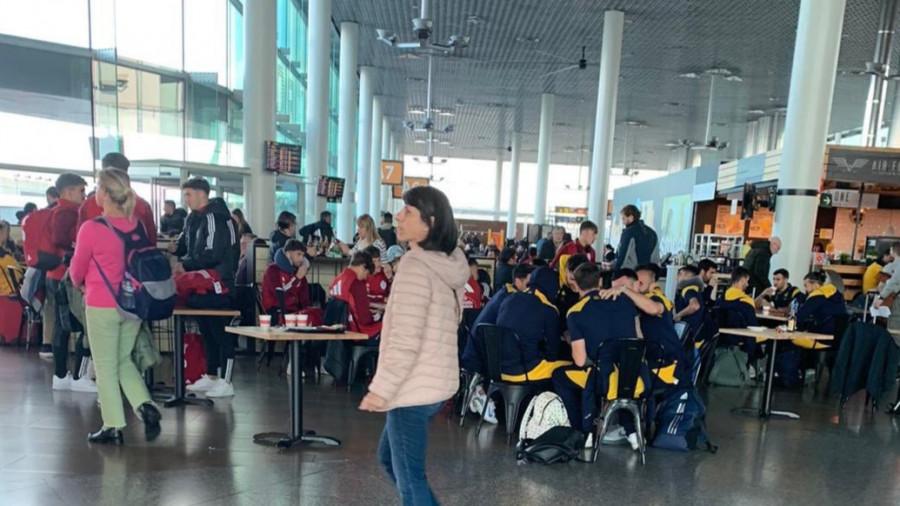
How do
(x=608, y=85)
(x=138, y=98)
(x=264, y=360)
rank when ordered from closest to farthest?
1. (x=264, y=360)
2. (x=138, y=98)
3. (x=608, y=85)

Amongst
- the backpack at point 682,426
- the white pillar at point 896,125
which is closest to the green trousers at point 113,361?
the backpack at point 682,426

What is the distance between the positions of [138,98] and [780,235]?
9.48 meters

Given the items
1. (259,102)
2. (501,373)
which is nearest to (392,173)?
(259,102)

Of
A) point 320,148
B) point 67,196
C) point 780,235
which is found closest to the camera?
point 67,196

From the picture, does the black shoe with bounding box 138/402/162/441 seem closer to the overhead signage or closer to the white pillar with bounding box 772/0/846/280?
the white pillar with bounding box 772/0/846/280

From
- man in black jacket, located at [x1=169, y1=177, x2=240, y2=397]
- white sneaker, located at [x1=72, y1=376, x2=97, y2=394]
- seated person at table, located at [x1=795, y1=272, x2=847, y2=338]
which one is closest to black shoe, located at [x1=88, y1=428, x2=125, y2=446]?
man in black jacket, located at [x1=169, y1=177, x2=240, y2=397]

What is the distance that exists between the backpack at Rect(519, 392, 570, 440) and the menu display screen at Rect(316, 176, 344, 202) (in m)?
7.96

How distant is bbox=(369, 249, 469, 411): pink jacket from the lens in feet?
6.33

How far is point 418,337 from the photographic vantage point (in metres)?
1.95

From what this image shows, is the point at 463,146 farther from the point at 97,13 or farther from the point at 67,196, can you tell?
the point at 67,196

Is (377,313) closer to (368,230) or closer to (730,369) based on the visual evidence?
(368,230)

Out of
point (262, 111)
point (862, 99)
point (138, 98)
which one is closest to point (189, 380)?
point (262, 111)

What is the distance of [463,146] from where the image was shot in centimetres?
3481

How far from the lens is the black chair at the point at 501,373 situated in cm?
393
